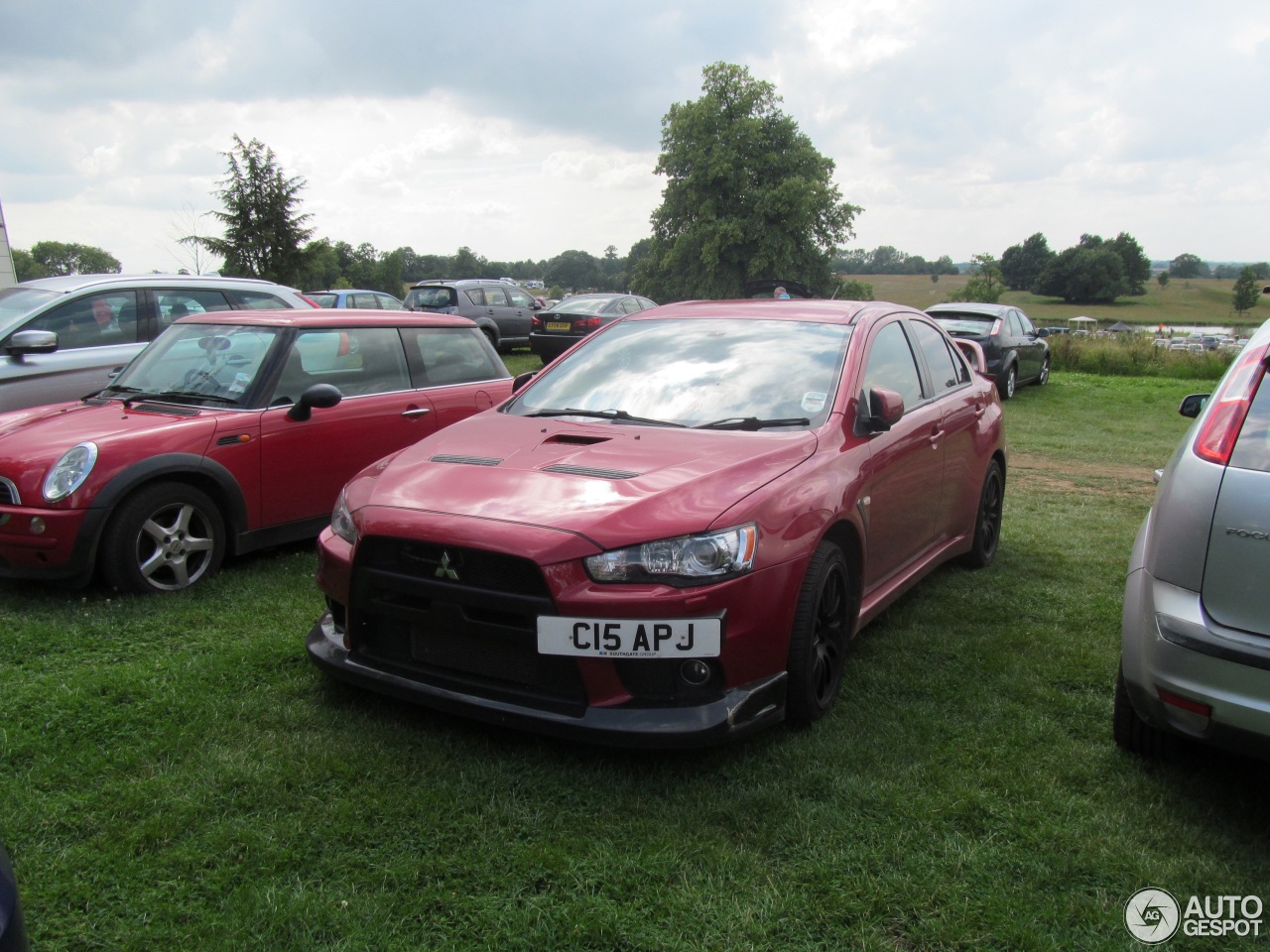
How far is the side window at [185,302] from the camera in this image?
7645 mm

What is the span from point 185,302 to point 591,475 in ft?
18.8

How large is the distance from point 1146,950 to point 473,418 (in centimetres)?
321

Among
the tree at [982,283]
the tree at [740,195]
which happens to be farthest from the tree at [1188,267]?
the tree at [740,195]

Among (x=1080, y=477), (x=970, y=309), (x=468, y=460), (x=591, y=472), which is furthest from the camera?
(x=970, y=309)

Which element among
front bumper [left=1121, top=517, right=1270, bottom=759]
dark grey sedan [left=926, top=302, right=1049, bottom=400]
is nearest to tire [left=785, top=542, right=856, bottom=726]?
front bumper [left=1121, top=517, right=1270, bottom=759]

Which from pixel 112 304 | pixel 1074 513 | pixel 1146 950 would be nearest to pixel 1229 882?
→ pixel 1146 950

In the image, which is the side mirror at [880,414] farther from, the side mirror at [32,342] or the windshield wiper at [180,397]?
the side mirror at [32,342]

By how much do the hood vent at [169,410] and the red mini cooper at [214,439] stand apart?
0.6 inches

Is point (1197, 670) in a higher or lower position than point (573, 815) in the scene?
higher

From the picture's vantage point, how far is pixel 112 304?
294 inches

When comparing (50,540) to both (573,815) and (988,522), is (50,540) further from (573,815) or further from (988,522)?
(988,522)

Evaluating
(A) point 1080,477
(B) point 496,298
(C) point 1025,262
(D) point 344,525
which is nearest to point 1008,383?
(A) point 1080,477

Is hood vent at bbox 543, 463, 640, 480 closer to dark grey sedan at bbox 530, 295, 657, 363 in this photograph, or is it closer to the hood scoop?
the hood scoop

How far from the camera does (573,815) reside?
9.66 feet
